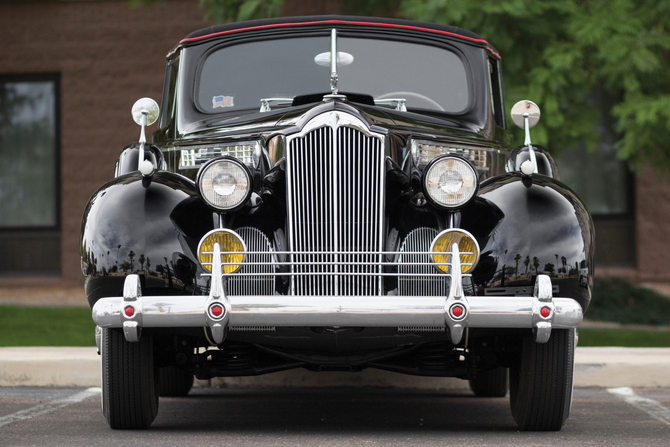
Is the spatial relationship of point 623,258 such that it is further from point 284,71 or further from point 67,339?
point 284,71

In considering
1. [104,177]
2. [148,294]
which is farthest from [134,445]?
[104,177]

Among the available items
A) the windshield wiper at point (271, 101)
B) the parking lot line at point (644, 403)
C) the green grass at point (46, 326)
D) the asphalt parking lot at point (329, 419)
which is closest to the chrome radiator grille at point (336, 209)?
the asphalt parking lot at point (329, 419)

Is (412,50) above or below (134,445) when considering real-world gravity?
above

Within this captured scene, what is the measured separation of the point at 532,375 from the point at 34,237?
11078 millimetres

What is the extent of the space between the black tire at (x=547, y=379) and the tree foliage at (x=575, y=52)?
14.2 feet

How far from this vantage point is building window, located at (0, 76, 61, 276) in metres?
13.5

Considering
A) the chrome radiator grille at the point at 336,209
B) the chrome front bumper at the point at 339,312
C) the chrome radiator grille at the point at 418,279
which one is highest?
the chrome radiator grille at the point at 336,209

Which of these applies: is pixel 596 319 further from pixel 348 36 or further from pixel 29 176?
pixel 29 176

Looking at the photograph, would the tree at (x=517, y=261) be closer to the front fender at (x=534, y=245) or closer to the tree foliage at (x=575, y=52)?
the front fender at (x=534, y=245)

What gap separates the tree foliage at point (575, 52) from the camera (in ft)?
25.9

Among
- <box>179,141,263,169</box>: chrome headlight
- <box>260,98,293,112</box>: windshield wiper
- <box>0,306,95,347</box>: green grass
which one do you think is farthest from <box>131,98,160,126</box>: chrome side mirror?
<box>0,306,95,347</box>: green grass

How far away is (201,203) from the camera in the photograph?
394cm

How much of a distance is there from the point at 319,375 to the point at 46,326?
3.82 meters

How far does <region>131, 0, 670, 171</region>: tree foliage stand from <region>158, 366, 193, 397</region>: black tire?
3.88 meters
